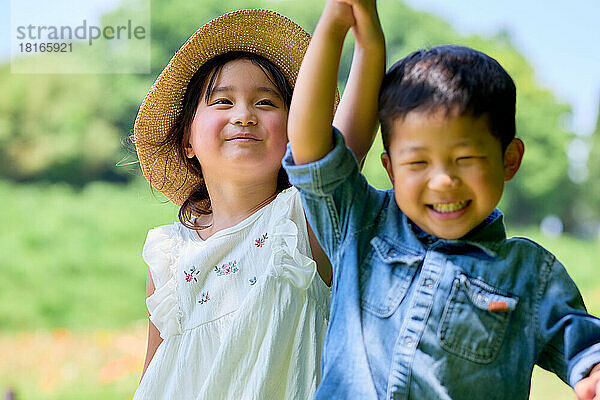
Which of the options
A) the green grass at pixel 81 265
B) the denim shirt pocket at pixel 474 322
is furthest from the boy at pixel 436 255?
the green grass at pixel 81 265

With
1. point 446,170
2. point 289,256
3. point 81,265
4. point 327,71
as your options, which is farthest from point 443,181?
point 81,265

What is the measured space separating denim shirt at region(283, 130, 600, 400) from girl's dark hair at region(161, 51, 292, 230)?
0.49 meters

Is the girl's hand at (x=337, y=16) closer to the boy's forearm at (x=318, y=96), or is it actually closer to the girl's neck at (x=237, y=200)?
the boy's forearm at (x=318, y=96)

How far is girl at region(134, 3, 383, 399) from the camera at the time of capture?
4.53ft

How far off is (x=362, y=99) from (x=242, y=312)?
49 cm

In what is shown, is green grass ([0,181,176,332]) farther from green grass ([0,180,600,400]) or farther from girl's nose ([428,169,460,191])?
girl's nose ([428,169,460,191])

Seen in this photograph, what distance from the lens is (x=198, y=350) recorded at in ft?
4.77

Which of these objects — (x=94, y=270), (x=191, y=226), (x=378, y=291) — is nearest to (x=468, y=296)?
(x=378, y=291)

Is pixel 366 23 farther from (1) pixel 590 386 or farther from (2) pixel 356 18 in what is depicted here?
(1) pixel 590 386

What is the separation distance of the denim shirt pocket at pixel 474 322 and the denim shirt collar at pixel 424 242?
59 mm

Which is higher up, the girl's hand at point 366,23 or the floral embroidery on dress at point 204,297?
the girl's hand at point 366,23

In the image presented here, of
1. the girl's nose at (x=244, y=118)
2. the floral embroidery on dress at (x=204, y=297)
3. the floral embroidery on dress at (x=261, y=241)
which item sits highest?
the girl's nose at (x=244, y=118)

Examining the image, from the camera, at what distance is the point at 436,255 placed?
3.53ft

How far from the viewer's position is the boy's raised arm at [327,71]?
1069 millimetres
